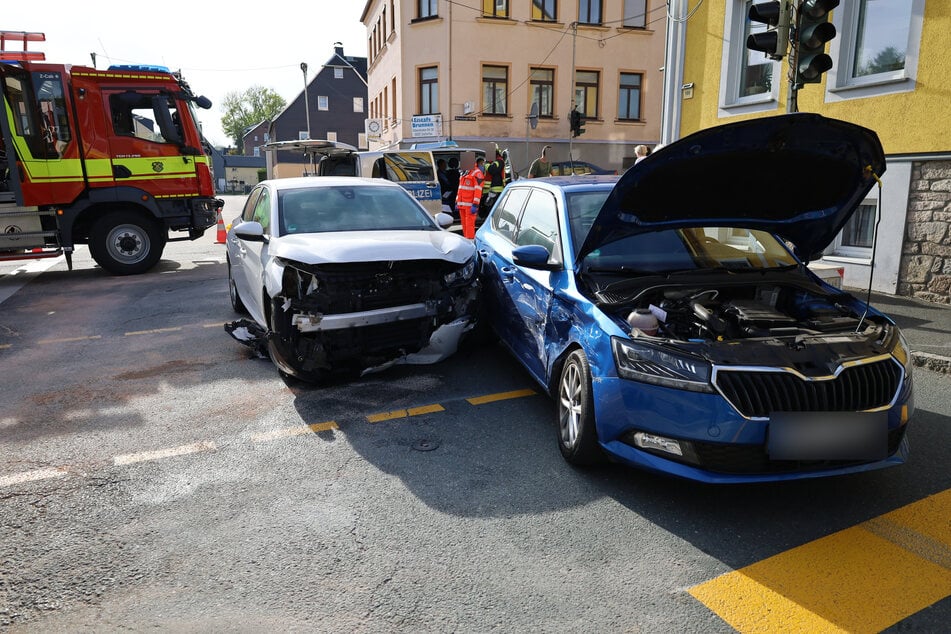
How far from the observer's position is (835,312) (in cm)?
383

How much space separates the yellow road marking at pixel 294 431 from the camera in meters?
4.37

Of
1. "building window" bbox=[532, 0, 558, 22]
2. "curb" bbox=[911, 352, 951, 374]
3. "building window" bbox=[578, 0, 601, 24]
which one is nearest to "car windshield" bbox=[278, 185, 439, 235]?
"curb" bbox=[911, 352, 951, 374]

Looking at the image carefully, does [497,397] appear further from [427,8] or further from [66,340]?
[427,8]

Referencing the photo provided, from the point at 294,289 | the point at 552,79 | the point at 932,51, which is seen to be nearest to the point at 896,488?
the point at 294,289

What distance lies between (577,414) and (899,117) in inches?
298

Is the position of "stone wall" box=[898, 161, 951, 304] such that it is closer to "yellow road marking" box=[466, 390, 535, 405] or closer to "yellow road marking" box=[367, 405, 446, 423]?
"yellow road marking" box=[466, 390, 535, 405]

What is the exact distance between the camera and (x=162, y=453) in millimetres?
4121

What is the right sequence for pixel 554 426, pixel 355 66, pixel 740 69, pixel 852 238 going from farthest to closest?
pixel 355 66 → pixel 740 69 → pixel 852 238 → pixel 554 426

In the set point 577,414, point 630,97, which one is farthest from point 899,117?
point 630,97

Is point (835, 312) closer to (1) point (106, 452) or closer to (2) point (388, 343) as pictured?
(2) point (388, 343)

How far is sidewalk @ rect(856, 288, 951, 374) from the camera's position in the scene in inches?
224

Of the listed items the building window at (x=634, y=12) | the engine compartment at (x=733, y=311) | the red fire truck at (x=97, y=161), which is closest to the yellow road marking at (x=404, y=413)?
the engine compartment at (x=733, y=311)

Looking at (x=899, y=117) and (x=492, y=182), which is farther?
(x=492, y=182)

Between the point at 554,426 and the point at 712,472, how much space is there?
4.78 feet
